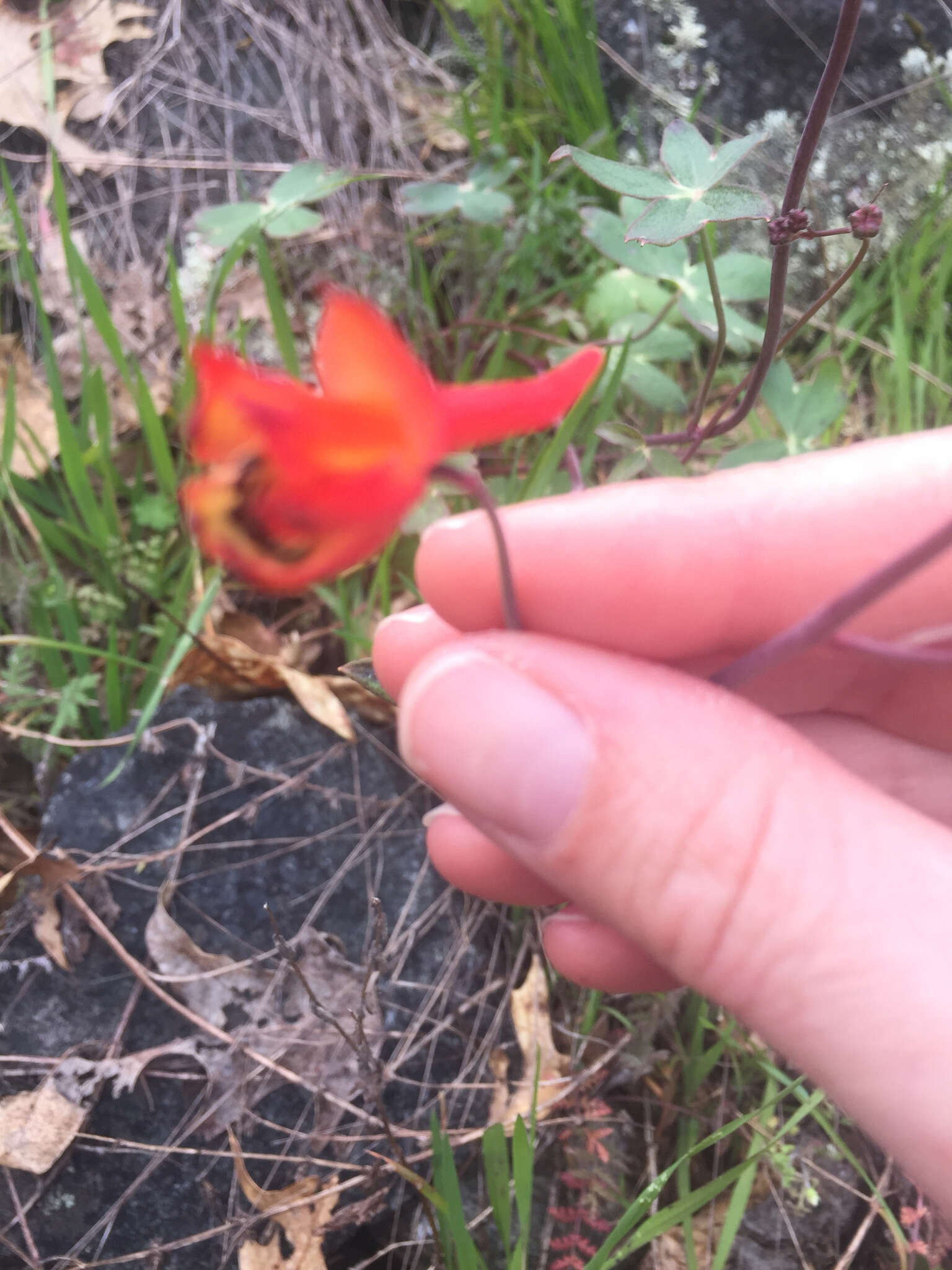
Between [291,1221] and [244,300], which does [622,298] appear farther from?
[291,1221]

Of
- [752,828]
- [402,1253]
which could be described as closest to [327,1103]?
[402,1253]

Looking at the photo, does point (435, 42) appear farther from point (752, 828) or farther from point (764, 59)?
point (752, 828)

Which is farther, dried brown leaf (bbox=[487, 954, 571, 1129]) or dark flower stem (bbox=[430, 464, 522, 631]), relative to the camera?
dried brown leaf (bbox=[487, 954, 571, 1129])

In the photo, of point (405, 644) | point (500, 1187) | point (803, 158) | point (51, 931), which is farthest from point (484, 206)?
point (500, 1187)

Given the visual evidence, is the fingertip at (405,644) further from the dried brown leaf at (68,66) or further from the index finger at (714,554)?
the dried brown leaf at (68,66)

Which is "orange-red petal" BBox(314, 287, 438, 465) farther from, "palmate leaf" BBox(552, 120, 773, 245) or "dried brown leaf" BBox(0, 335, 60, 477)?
"dried brown leaf" BBox(0, 335, 60, 477)

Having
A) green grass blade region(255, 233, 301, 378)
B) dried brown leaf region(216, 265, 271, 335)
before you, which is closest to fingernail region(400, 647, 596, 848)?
green grass blade region(255, 233, 301, 378)
